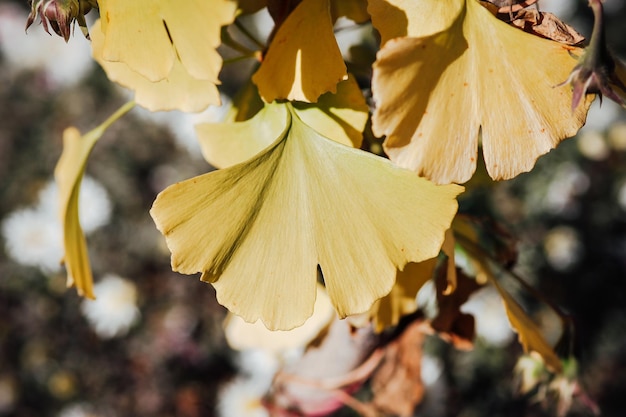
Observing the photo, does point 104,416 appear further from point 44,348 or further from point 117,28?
point 117,28

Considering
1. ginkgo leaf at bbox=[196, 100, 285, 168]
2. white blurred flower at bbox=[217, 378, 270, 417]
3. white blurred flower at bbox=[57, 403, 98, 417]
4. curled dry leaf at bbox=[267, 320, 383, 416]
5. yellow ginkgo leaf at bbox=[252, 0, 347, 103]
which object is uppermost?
yellow ginkgo leaf at bbox=[252, 0, 347, 103]

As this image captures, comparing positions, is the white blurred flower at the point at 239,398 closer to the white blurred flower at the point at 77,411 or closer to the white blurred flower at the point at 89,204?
the white blurred flower at the point at 77,411

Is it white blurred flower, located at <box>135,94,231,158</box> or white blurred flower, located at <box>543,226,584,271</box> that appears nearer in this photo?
white blurred flower, located at <box>135,94,231,158</box>

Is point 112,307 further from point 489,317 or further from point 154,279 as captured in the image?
point 489,317

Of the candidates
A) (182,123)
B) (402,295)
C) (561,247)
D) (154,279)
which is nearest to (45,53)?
(182,123)


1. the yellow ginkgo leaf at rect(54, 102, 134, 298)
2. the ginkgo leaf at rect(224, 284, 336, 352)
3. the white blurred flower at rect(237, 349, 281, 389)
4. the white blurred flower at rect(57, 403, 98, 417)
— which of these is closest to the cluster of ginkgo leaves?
the yellow ginkgo leaf at rect(54, 102, 134, 298)

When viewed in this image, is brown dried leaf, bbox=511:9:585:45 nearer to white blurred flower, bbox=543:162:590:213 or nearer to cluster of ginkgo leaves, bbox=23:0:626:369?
cluster of ginkgo leaves, bbox=23:0:626:369

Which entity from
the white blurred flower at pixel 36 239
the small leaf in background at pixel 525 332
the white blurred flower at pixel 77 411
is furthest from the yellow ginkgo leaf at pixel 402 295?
the white blurred flower at pixel 77 411
